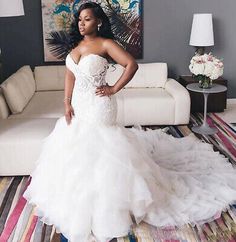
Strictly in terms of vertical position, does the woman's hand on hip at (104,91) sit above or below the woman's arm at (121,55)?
below

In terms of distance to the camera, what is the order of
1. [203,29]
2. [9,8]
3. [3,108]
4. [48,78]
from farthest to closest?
[48,78] → [203,29] → [3,108] → [9,8]

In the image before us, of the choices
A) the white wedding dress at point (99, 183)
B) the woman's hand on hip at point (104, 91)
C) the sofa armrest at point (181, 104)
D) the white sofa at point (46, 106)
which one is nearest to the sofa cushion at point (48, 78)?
the white sofa at point (46, 106)

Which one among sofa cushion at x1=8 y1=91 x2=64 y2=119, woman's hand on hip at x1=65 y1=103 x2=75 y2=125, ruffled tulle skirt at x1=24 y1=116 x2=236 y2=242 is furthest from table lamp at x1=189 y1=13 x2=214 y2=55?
woman's hand on hip at x1=65 y1=103 x2=75 y2=125

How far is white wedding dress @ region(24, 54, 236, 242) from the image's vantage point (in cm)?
237

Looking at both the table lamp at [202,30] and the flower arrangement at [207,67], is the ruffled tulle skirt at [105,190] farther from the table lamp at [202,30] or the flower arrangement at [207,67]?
the table lamp at [202,30]

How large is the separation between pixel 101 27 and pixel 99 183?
1.00 meters

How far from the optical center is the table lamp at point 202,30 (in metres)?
4.88

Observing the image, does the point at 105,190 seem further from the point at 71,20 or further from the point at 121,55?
the point at 71,20

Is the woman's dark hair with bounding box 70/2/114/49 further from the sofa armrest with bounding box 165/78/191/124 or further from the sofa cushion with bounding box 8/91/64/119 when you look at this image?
the sofa armrest with bounding box 165/78/191/124

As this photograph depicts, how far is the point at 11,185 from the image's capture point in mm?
3131

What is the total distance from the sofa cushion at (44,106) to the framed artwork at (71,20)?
2.33 feet

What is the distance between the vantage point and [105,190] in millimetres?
2375

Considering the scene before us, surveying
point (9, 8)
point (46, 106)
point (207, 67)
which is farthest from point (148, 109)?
point (9, 8)

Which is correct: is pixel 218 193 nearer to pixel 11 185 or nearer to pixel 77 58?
pixel 77 58
